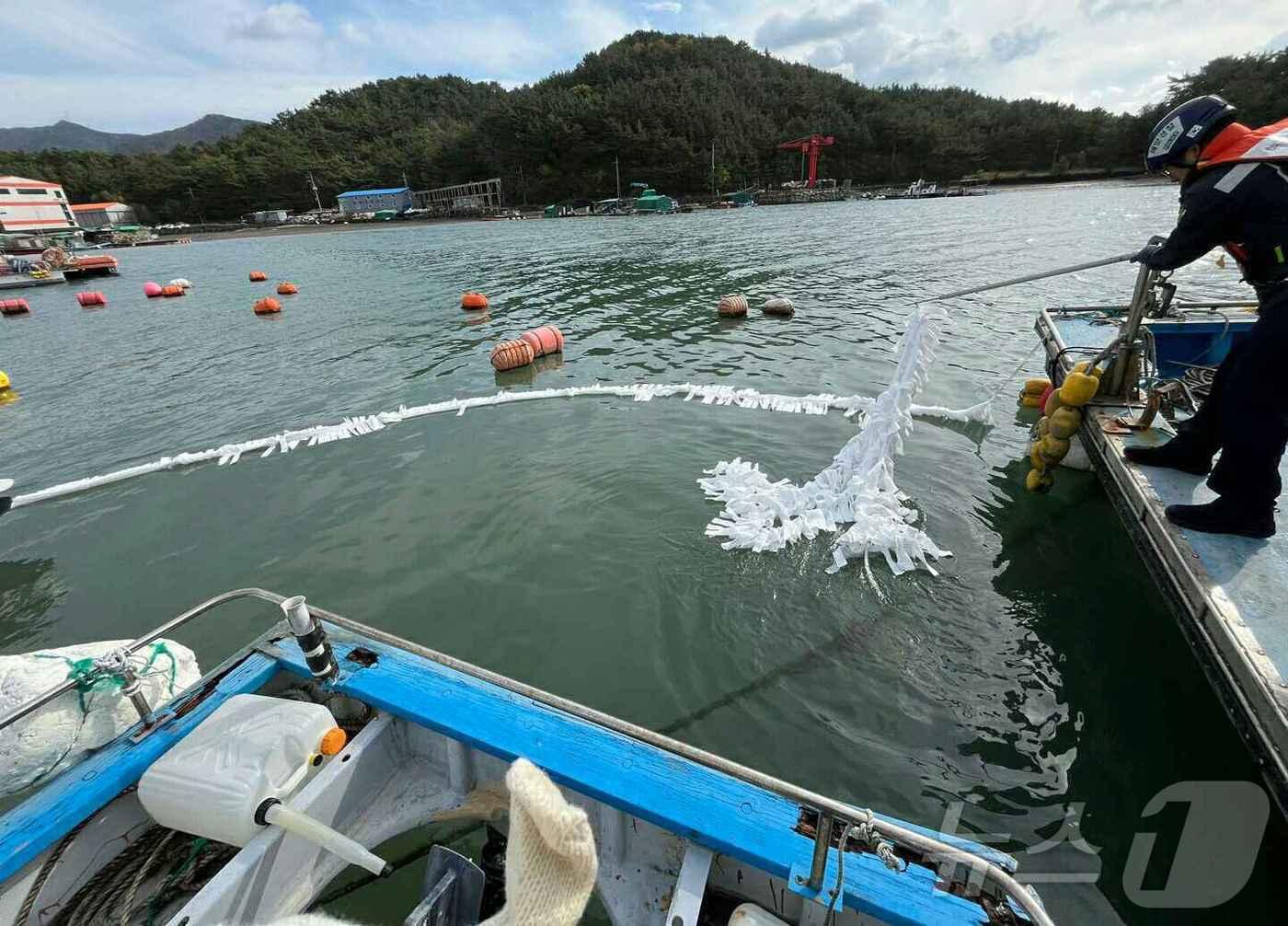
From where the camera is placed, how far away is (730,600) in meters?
6.55

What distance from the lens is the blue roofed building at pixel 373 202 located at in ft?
388

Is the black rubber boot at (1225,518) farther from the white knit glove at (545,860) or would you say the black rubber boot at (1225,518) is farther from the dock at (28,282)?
the dock at (28,282)

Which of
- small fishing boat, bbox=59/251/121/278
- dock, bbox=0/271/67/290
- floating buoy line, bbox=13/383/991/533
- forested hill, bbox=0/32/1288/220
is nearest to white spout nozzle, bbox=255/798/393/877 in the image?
floating buoy line, bbox=13/383/991/533

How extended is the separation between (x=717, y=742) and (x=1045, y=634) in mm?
3656

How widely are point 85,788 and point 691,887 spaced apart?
10.3ft

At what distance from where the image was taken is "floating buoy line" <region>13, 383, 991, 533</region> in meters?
10.9

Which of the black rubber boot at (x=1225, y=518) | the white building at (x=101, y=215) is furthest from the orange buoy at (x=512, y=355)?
the white building at (x=101, y=215)

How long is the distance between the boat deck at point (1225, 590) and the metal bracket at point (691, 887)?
3.19 m

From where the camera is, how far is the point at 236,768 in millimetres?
2910

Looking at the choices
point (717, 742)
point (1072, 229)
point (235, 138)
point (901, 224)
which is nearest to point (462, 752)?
point (717, 742)

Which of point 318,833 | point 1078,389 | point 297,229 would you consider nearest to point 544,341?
point 1078,389

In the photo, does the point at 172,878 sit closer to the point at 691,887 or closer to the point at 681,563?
the point at 691,887

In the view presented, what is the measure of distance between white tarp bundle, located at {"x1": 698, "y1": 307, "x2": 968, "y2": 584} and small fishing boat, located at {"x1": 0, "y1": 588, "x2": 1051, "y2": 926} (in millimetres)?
4358

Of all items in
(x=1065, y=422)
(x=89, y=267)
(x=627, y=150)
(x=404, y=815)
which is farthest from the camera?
(x=627, y=150)
